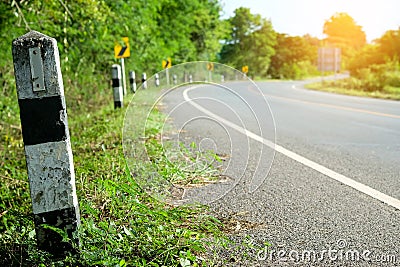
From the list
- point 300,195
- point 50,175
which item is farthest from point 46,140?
point 300,195

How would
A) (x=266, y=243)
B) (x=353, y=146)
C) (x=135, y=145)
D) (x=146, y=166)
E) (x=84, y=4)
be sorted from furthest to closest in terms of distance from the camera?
1. (x=84, y=4)
2. (x=353, y=146)
3. (x=135, y=145)
4. (x=146, y=166)
5. (x=266, y=243)

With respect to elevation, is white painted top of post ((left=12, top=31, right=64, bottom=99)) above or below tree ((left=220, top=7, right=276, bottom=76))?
below

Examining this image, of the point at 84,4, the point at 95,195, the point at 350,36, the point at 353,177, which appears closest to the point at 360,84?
the point at 84,4

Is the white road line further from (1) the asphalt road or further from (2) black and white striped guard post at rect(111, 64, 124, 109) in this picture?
(2) black and white striped guard post at rect(111, 64, 124, 109)

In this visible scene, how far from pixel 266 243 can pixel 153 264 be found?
2.15ft

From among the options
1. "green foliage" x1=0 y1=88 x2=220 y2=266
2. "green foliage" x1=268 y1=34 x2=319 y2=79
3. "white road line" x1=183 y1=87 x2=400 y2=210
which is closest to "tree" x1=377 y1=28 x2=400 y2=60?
"green foliage" x1=268 y1=34 x2=319 y2=79

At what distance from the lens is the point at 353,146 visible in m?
5.34

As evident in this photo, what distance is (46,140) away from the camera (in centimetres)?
196

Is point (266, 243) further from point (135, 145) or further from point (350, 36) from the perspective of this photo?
point (350, 36)

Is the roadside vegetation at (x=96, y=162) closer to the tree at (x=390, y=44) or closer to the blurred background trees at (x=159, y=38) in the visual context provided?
the blurred background trees at (x=159, y=38)

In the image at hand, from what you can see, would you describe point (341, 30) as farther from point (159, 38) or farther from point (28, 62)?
point (28, 62)

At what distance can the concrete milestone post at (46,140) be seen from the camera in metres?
1.92

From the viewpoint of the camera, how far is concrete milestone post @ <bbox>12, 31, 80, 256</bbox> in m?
1.92

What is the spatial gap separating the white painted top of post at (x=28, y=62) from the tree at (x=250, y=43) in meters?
61.4
